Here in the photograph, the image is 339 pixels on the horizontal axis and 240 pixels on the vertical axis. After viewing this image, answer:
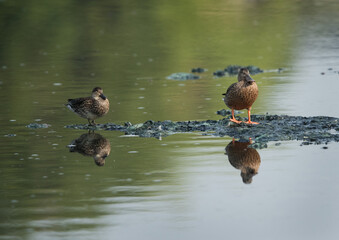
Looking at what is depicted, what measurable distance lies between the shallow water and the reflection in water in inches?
6.2

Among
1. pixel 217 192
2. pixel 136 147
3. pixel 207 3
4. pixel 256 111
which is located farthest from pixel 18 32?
pixel 217 192

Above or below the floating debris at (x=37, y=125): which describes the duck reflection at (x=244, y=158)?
below

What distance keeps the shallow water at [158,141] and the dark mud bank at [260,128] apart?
359 millimetres

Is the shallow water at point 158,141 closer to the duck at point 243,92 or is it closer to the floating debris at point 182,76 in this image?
the floating debris at point 182,76

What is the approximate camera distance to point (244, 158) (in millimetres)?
12500

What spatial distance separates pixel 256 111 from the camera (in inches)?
667

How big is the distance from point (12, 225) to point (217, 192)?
2639 mm

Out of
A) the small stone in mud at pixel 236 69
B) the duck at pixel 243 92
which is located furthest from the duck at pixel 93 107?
the small stone in mud at pixel 236 69

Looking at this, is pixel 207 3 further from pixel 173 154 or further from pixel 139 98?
pixel 173 154

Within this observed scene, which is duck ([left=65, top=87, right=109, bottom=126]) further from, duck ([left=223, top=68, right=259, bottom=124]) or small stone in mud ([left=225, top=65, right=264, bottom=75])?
small stone in mud ([left=225, top=65, right=264, bottom=75])

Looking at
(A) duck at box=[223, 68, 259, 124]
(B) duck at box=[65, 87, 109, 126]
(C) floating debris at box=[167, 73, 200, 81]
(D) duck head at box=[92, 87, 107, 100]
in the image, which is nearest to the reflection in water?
(B) duck at box=[65, 87, 109, 126]

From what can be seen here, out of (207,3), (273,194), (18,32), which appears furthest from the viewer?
(207,3)

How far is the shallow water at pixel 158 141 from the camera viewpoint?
31.0ft

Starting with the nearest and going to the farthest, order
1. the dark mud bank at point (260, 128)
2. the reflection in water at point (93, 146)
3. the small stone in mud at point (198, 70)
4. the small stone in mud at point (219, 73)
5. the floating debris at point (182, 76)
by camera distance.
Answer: the reflection in water at point (93, 146), the dark mud bank at point (260, 128), the floating debris at point (182, 76), the small stone in mud at point (219, 73), the small stone in mud at point (198, 70)
